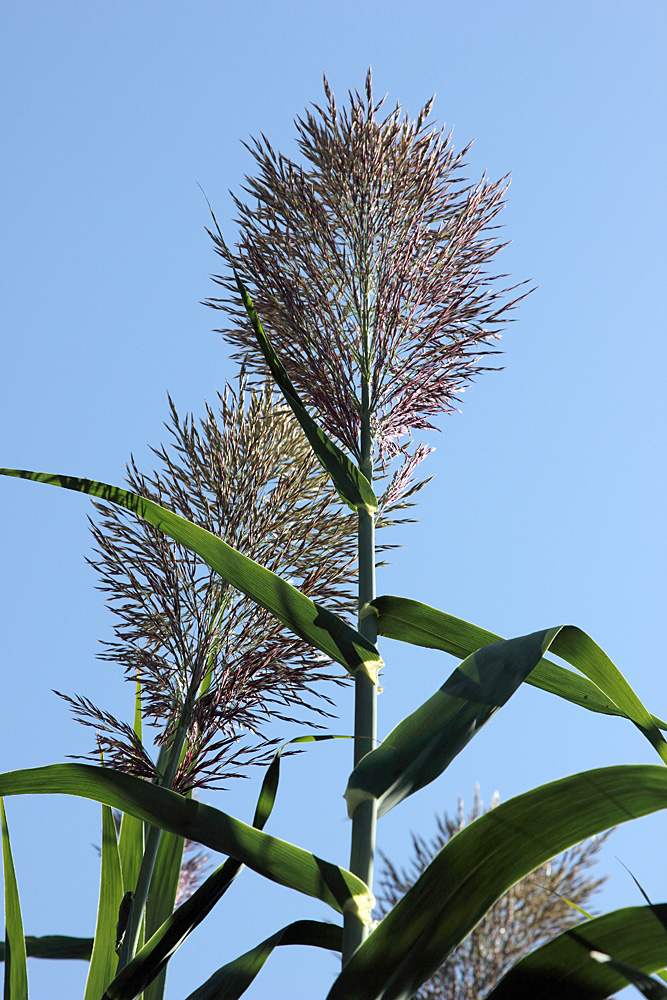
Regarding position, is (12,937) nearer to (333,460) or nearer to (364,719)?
(364,719)

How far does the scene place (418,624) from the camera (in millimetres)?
947

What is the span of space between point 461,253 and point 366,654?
594 mm

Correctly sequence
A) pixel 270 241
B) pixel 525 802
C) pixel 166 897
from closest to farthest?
pixel 525 802, pixel 166 897, pixel 270 241

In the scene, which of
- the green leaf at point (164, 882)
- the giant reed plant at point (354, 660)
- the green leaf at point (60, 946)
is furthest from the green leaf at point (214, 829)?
the green leaf at point (60, 946)

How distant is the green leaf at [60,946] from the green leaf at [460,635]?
1.81 feet

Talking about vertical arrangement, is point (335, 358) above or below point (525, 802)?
above

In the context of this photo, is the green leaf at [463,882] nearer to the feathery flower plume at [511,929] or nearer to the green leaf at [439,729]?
the green leaf at [439,729]

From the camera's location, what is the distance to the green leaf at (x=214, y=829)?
Answer: 76 centimetres

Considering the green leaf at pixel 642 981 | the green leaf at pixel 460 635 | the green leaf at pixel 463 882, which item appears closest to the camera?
the green leaf at pixel 642 981

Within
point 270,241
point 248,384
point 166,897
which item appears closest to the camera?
point 166,897

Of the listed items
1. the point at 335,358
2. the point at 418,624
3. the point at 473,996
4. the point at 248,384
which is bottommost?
the point at 473,996

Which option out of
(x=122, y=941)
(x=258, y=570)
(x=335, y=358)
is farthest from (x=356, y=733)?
(x=335, y=358)

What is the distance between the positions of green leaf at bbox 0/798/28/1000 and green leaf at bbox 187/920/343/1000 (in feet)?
0.77

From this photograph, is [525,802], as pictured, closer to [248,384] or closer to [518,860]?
[518,860]
